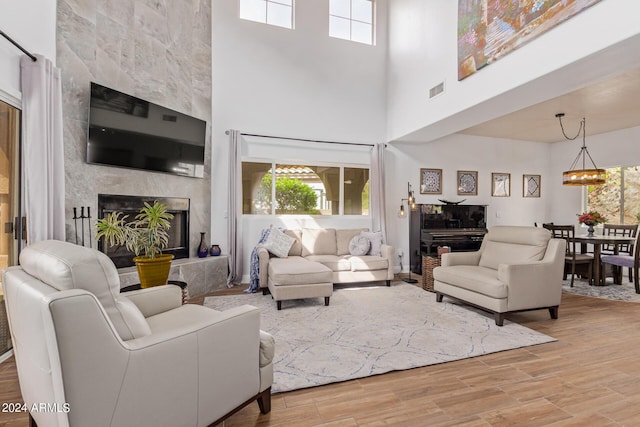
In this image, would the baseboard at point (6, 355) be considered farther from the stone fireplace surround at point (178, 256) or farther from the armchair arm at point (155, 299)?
the armchair arm at point (155, 299)

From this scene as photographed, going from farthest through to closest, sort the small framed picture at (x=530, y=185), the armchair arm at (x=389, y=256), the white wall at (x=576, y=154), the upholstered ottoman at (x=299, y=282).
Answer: the small framed picture at (x=530, y=185) < the white wall at (x=576, y=154) < the armchair arm at (x=389, y=256) < the upholstered ottoman at (x=299, y=282)

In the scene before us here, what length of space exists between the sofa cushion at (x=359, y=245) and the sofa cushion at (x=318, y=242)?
0.28 metres

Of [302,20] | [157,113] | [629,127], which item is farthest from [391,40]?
[629,127]

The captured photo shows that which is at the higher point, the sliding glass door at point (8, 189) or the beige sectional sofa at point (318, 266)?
the sliding glass door at point (8, 189)

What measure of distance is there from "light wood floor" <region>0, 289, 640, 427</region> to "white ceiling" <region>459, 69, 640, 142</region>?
11.1 ft

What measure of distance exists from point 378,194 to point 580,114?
3575 millimetres

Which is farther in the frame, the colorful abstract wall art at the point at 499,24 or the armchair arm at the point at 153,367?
the colorful abstract wall art at the point at 499,24

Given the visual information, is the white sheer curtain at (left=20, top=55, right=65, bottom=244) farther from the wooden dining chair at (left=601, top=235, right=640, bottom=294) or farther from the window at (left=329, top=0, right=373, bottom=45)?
the wooden dining chair at (left=601, top=235, right=640, bottom=294)

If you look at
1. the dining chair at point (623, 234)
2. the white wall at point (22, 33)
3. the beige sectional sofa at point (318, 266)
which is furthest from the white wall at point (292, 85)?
the dining chair at point (623, 234)

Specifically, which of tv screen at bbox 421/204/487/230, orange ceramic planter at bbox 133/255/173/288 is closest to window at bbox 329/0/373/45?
tv screen at bbox 421/204/487/230

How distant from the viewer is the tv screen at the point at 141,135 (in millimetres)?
3696

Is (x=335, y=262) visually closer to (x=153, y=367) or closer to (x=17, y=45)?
(x=153, y=367)

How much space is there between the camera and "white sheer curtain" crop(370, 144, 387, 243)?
235 inches

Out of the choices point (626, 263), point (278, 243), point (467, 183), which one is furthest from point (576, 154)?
point (278, 243)
